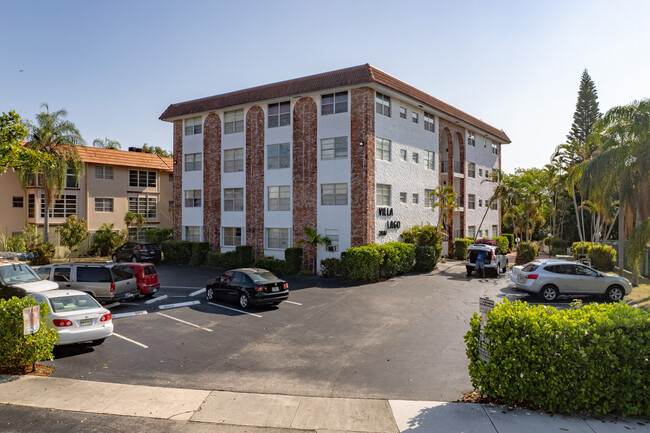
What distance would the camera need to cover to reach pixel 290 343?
12.6m

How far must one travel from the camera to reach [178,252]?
32.5m

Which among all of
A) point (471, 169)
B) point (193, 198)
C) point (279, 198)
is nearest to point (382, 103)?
point (279, 198)

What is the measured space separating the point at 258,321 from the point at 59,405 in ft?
Answer: 25.2

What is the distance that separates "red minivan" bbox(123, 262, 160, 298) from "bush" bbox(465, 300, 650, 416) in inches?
598

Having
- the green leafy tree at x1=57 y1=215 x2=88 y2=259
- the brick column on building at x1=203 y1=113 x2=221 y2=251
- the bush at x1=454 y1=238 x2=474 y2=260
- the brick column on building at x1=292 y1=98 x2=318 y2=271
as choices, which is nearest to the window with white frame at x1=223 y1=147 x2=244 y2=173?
the brick column on building at x1=203 y1=113 x2=221 y2=251

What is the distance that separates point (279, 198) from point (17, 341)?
20421 mm

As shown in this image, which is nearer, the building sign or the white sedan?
the building sign

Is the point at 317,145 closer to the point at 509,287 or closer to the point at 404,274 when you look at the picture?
the point at 404,274

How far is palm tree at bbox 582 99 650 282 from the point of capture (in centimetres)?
2064

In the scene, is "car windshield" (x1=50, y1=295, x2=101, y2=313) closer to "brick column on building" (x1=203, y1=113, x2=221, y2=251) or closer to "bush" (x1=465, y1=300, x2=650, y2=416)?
"bush" (x1=465, y1=300, x2=650, y2=416)

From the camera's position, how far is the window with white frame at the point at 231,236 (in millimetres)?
31281

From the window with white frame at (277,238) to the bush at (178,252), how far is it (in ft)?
22.8

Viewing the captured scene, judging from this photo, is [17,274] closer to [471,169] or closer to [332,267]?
[332,267]

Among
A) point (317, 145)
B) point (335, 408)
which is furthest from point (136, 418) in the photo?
point (317, 145)
